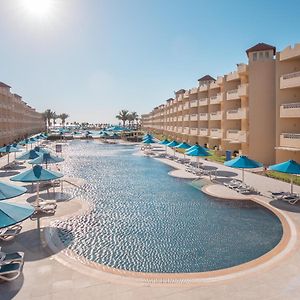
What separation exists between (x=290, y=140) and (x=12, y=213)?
81.6 ft

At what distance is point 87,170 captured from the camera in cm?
3219

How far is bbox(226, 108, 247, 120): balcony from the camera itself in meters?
35.1

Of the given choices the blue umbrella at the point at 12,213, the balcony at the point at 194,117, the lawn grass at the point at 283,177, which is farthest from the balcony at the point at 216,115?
the blue umbrella at the point at 12,213

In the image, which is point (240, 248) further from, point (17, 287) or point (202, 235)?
point (17, 287)

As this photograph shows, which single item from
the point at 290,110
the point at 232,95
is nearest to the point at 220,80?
the point at 232,95

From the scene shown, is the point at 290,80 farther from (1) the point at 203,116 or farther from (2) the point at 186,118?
(2) the point at 186,118

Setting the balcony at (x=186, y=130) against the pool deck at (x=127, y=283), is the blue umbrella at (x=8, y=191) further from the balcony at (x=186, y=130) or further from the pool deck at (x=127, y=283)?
the balcony at (x=186, y=130)

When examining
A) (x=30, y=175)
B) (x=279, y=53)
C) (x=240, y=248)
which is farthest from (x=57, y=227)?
(x=279, y=53)

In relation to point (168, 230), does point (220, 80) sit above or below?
above

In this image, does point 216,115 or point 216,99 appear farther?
point 216,99

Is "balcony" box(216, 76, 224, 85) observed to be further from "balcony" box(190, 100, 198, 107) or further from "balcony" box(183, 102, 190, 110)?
"balcony" box(183, 102, 190, 110)

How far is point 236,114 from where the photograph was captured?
124ft

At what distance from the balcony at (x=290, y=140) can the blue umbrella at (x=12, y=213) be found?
23.7 metres

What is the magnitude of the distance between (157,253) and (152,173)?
18471 mm
